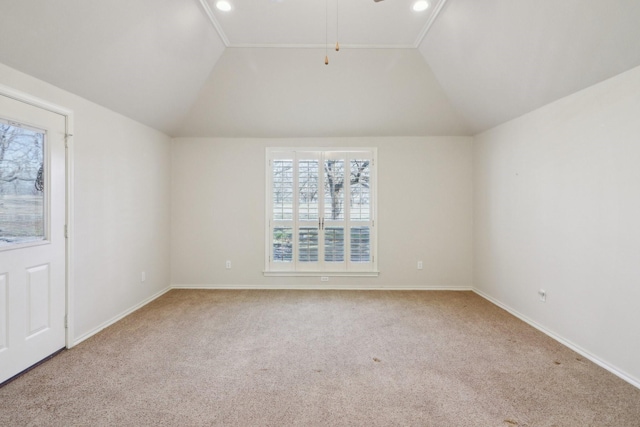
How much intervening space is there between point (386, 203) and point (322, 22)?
261 centimetres

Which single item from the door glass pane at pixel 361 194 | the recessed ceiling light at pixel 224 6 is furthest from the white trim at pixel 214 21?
the door glass pane at pixel 361 194

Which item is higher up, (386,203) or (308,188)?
(308,188)

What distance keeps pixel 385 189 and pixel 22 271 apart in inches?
162

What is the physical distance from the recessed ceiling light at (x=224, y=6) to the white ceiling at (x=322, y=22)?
1.4 inches

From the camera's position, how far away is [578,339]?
104 inches

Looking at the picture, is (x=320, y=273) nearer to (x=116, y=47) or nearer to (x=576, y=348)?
(x=576, y=348)

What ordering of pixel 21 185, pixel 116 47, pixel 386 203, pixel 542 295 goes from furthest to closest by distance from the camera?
pixel 386 203
pixel 542 295
pixel 116 47
pixel 21 185

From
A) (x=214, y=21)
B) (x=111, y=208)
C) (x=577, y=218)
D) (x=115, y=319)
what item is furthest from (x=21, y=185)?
(x=577, y=218)

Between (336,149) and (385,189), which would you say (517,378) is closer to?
(385,189)

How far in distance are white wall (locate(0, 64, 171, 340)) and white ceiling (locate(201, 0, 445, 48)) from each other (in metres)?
1.57

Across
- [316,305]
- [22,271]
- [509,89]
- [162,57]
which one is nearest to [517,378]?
[316,305]

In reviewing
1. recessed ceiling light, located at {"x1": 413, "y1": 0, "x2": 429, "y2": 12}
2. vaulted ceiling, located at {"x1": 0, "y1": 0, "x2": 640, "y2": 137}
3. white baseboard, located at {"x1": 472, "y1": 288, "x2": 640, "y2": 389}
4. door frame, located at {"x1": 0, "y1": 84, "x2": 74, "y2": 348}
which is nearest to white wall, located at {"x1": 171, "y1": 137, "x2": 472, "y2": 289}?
vaulted ceiling, located at {"x1": 0, "y1": 0, "x2": 640, "y2": 137}

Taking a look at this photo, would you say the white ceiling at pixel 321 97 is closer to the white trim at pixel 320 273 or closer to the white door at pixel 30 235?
the white door at pixel 30 235

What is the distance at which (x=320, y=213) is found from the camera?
4555mm
